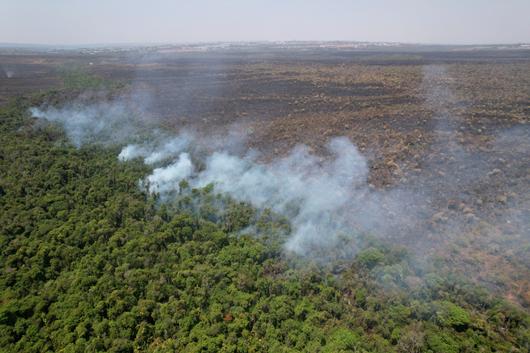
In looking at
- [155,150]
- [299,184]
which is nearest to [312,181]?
[299,184]

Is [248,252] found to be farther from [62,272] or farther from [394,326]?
[62,272]

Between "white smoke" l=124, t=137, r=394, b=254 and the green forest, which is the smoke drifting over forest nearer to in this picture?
"white smoke" l=124, t=137, r=394, b=254

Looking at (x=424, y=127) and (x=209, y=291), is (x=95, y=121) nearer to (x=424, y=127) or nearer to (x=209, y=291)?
(x=209, y=291)

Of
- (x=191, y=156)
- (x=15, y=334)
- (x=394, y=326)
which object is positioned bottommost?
(x=15, y=334)

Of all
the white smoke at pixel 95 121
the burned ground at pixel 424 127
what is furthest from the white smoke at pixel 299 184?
the white smoke at pixel 95 121

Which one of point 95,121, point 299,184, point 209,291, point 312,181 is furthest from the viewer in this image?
point 95,121

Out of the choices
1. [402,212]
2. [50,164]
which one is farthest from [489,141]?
[50,164]
